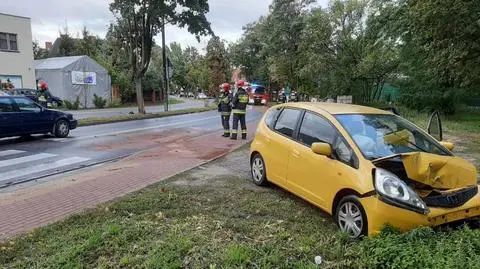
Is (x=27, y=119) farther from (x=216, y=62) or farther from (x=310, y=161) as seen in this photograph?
(x=216, y=62)

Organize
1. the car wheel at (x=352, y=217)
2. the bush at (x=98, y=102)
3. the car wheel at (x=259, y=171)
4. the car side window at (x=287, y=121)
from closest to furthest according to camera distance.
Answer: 1. the car wheel at (x=352, y=217)
2. the car side window at (x=287, y=121)
3. the car wheel at (x=259, y=171)
4. the bush at (x=98, y=102)

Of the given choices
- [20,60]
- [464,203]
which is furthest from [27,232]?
[20,60]

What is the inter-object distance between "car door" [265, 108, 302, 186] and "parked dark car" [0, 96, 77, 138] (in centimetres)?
929

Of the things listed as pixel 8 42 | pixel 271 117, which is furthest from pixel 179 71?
pixel 271 117

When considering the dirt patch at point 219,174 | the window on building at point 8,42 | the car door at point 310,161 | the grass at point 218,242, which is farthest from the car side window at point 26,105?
the window on building at point 8,42

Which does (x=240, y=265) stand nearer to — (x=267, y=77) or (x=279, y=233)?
(x=279, y=233)

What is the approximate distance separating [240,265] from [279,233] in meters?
0.96

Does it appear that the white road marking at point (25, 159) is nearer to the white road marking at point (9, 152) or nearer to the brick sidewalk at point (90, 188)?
the white road marking at point (9, 152)

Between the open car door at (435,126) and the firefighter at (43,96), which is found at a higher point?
the firefighter at (43,96)

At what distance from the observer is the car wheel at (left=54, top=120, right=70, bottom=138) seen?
1455 centimetres

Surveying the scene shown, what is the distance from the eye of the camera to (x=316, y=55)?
103ft

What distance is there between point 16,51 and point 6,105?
24355mm

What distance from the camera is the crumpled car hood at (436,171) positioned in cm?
493

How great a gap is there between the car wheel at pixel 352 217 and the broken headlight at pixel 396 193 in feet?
1.05
